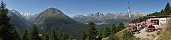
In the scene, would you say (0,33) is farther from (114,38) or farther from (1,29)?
(114,38)

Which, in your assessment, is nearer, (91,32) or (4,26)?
(4,26)

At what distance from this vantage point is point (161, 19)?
66.9 metres

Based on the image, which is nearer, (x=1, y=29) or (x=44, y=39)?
(x=1, y=29)

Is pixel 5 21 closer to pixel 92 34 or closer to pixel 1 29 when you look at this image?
pixel 1 29

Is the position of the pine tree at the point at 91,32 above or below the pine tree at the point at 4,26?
below

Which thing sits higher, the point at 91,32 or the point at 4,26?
the point at 4,26

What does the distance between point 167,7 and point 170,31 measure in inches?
4480

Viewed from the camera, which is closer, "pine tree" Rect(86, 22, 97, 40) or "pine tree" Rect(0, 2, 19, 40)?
"pine tree" Rect(0, 2, 19, 40)

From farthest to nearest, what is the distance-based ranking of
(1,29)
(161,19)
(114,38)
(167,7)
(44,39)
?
(167,7)
(44,39)
(161,19)
(1,29)
(114,38)

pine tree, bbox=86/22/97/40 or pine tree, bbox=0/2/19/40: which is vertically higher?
pine tree, bbox=0/2/19/40

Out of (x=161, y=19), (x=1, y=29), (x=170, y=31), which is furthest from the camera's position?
(x=161, y=19)

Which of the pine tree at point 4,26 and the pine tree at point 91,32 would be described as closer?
the pine tree at point 4,26

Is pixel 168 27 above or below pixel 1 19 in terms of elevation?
below

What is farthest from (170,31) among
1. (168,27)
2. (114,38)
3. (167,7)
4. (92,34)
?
(167,7)
